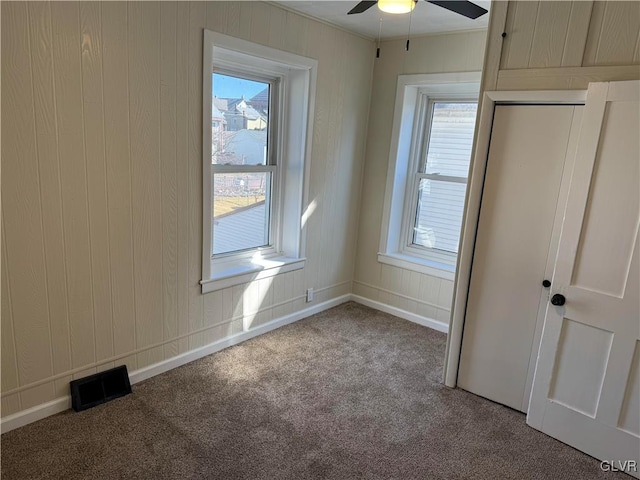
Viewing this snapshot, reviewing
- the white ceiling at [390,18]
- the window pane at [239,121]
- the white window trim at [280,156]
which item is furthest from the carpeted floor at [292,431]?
the white ceiling at [390,18]

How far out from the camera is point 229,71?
3176 millimetres

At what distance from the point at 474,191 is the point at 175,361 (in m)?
2.29

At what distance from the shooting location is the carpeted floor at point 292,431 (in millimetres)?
2189

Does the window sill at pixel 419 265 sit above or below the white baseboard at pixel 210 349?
above

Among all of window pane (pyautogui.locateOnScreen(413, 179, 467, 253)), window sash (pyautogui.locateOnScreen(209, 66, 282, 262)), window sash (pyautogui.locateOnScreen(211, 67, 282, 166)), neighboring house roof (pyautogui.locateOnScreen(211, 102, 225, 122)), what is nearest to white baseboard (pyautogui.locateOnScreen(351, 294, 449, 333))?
window pane (pyautogui.locateOnScreen(413, 179, 467, 253))

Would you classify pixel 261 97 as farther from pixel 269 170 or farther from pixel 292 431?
pixel 292 431

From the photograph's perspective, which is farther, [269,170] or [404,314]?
[404,314]

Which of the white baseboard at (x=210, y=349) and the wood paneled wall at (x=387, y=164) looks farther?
the wood paneled wall at (x=387, y=164)

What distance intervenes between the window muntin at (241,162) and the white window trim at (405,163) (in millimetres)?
1128

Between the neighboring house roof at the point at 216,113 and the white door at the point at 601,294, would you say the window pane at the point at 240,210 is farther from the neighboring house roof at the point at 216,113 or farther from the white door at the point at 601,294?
the white door at the point at 601,294

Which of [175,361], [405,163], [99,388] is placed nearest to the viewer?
[99,388]

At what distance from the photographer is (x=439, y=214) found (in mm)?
4078

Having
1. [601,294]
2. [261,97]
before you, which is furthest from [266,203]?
[601,294]

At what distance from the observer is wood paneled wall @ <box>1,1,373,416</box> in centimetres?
216
